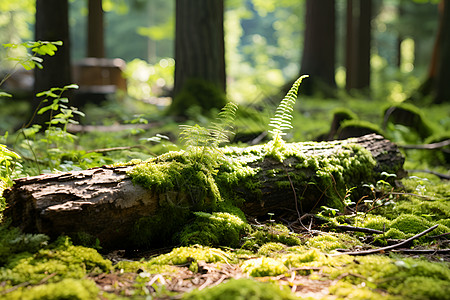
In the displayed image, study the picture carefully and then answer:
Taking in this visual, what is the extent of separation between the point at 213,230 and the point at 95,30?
48.8ft

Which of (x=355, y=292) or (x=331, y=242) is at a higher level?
(x=355, y=292)

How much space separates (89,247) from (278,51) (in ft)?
146

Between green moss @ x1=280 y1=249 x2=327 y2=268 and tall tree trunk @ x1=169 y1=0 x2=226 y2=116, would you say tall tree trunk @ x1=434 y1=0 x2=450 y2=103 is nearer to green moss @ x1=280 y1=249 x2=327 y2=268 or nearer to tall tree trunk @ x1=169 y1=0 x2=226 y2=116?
tall tree trunk @ x1=169 y1=0 x2=226 y2=116

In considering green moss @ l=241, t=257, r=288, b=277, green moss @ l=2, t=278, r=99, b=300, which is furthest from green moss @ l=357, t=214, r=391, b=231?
green moss @ l=2, t=278, r=99, b=300

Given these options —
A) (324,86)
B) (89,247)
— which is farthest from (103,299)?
(324,86)

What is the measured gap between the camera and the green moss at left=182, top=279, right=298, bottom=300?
5.76 feet

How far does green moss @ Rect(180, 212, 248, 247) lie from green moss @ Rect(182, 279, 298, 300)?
0.88m

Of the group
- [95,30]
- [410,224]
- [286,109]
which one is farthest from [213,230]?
[95,30]

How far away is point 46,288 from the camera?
1.88 metres

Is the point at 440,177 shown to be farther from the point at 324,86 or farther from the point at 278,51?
the point at 278,51

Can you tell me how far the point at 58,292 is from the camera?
1.86 metres

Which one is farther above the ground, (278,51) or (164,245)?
(278,51)

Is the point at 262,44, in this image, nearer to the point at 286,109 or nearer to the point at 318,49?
the point at 318,49

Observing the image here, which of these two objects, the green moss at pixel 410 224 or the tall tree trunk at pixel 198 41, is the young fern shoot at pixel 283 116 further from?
the tall tree trunk at pixel 198 41
